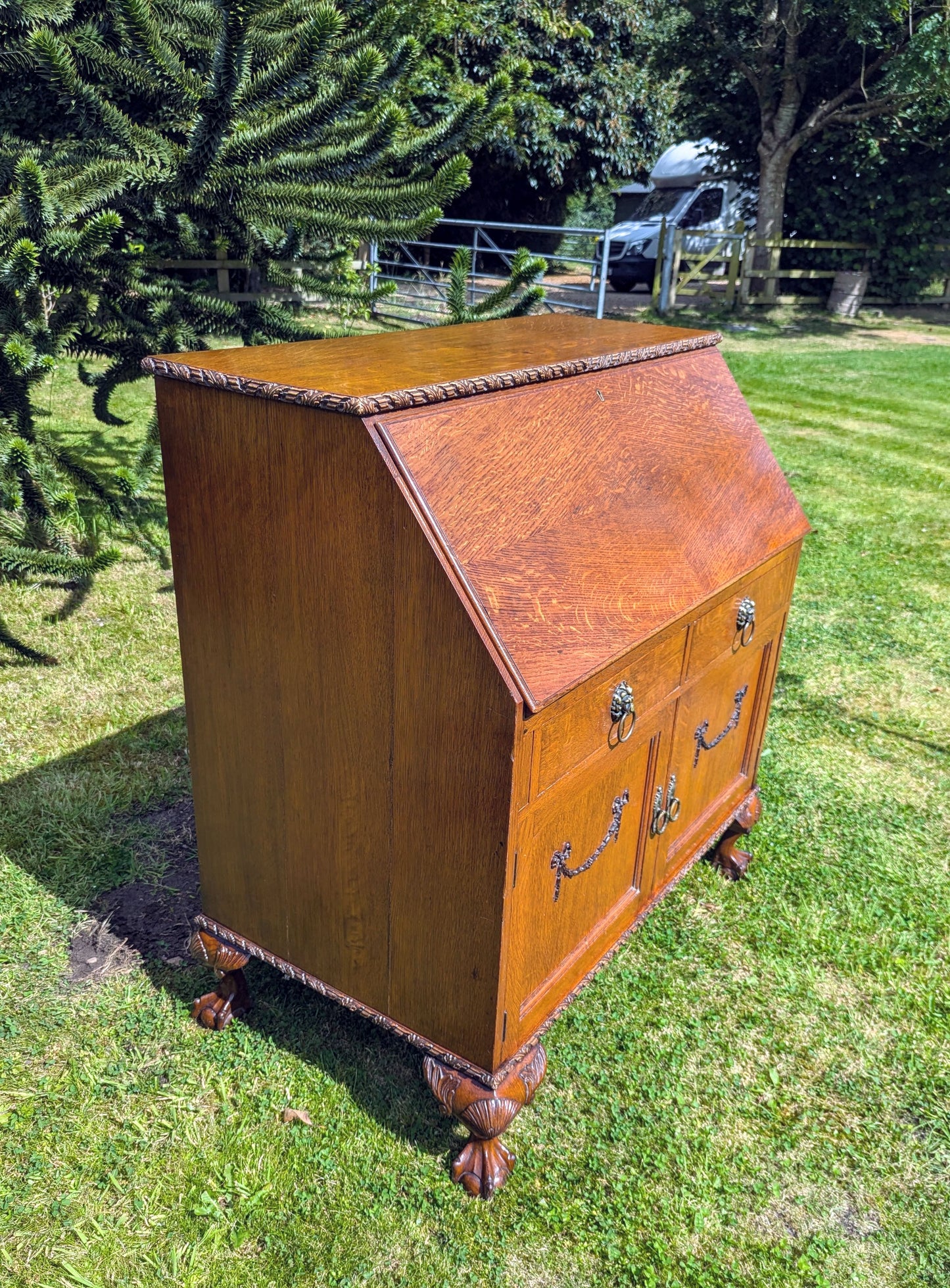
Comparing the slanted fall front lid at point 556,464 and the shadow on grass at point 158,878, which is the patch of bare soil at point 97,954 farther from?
the slanted fall front lid at point 556,464

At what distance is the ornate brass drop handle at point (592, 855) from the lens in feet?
7.06

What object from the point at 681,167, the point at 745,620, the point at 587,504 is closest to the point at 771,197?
the point at 681,167

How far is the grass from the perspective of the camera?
214 centimetres

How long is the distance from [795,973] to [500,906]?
147 cm

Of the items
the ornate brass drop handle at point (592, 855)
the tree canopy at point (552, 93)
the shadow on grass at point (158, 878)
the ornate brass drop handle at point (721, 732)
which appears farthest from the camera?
the tree canopy at point (552, 93)

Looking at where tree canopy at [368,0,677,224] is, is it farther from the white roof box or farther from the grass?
the grass

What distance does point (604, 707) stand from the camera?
211 centimetres

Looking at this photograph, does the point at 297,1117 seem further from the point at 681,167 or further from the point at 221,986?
the point at 681,167

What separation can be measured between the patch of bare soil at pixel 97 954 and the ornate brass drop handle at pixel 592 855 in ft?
Answer: 4.60

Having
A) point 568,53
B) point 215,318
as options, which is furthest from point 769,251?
point 215,318

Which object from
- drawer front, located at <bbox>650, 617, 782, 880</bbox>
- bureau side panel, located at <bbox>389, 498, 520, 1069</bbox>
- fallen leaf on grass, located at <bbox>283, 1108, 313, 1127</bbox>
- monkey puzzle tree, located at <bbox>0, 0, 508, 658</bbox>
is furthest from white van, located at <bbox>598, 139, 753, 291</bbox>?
fallen leaf on grass, located at <bbox>283, 1108, 313, 1127</bbox>

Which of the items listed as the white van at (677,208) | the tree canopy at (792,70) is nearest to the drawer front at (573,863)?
the tree canopy at (792,70)

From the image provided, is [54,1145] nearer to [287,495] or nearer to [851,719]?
[287,495]

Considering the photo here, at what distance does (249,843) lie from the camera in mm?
2412
